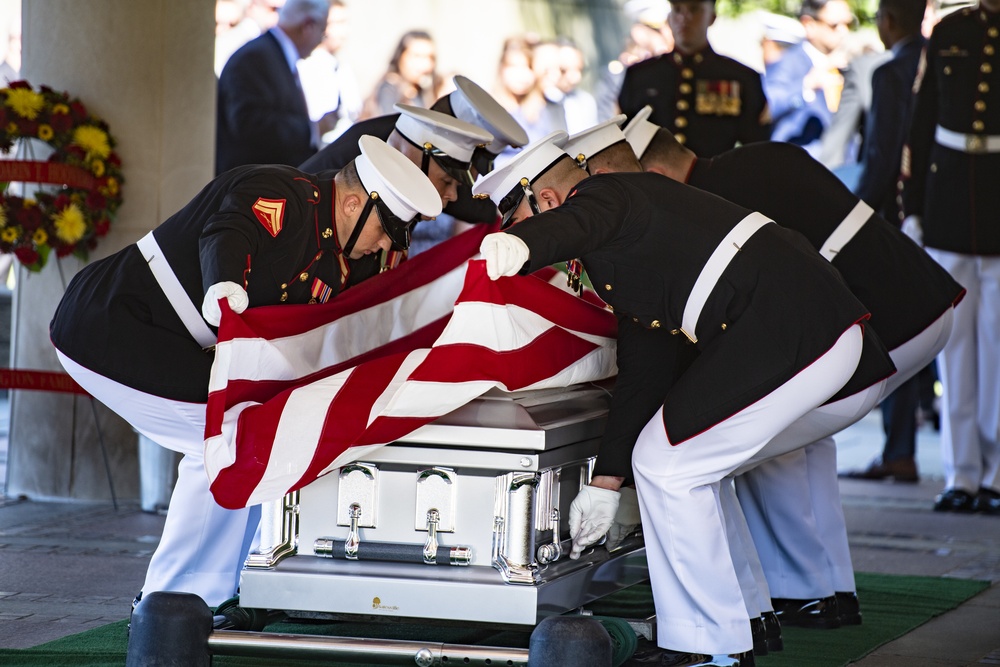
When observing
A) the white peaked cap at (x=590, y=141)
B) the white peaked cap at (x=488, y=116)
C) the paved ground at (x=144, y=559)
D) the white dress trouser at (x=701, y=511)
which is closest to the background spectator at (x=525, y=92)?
the paved ground at (x=144, y=559)

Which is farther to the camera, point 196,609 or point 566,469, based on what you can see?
point 566,469

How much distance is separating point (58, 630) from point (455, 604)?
4.35 ft

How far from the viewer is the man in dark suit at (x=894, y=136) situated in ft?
21.7

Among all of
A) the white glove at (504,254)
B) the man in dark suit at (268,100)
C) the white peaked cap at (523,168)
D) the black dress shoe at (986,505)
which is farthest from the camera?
the man in dark suit at (268,100)

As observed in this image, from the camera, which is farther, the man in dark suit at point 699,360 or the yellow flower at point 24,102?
the yellow flower at point 24,102

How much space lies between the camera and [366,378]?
300 centimetres

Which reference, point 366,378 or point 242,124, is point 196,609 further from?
point 242,124

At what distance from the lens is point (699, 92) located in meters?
6.50

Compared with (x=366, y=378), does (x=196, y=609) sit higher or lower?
lower

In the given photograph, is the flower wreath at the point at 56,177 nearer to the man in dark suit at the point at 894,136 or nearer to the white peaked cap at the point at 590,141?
the white peaked cap at the point at 590,141

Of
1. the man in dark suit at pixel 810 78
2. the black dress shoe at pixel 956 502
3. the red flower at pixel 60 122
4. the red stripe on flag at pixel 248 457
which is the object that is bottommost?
the black dress shoe at pixel 956 502

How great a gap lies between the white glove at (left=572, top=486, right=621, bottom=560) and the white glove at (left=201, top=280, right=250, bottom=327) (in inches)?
34.5

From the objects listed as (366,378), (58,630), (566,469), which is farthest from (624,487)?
(58,630)

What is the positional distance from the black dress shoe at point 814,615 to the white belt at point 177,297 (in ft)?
5.82
